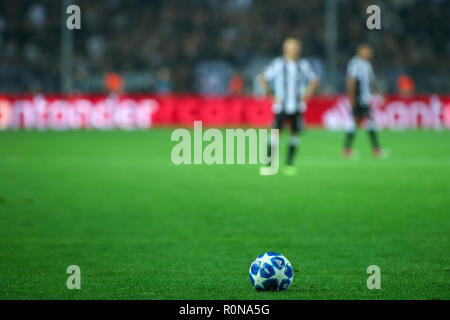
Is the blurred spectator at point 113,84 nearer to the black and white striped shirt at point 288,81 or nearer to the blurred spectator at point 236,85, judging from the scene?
the blurred spectator at point 236,85

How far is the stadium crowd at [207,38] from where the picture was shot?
122 feet

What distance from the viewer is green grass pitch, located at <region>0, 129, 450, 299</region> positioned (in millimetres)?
6875

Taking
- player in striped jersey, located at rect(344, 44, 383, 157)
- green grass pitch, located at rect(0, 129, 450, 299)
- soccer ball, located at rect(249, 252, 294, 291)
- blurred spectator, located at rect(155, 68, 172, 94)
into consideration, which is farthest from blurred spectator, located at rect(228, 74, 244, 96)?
soccer ball, located at rect(249, 252, 294, 291)

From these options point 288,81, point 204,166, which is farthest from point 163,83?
point 288,81

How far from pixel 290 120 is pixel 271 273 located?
10.5m

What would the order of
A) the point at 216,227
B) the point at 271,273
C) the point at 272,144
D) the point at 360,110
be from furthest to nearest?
the point at 360,110, the point at 272,144, the point at 216,227, the point at 271,273

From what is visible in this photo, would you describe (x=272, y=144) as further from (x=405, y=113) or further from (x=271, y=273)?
(x=405, y=113)

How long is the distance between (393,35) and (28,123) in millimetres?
16221

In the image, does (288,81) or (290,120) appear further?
(290,120)

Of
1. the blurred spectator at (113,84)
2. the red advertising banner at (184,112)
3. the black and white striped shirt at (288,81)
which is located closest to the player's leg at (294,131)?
the black and white striped shirt at (288,81)

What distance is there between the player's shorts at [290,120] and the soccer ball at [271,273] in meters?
10.1

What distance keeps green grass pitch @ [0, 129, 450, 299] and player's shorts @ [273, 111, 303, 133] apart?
83cm

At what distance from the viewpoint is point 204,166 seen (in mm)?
18188
